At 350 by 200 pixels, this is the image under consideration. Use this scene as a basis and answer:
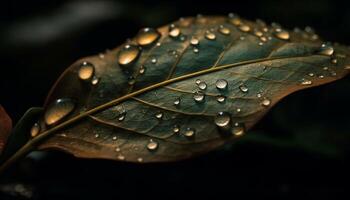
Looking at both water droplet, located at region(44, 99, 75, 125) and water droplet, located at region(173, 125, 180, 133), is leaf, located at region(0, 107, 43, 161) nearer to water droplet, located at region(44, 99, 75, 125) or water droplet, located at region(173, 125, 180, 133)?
water droplet, located at region(44, 99, 75, 125)

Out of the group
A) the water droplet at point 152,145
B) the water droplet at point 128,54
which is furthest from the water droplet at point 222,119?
the water droplet at point 128,54

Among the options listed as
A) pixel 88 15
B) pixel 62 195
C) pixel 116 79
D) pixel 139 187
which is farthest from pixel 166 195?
pixel 88 15

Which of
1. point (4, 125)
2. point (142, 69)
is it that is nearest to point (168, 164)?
point (142, 69)

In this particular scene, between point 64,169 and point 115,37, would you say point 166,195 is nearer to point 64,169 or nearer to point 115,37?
point 64,169

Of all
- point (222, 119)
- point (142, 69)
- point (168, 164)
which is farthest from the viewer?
point (168, 164)

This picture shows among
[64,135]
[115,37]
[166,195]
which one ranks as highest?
[115,37]

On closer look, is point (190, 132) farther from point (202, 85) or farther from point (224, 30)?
point (224, 30)

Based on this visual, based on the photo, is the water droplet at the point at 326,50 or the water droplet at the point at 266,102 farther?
the water droplet at the point at 326,50

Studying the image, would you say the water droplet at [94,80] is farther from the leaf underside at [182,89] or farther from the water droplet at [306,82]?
the water droplet at [306,82]
